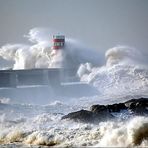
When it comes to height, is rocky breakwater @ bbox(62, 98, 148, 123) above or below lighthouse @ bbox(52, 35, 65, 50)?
below

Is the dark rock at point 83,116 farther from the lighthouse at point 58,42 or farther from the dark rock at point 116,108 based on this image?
the lighthouse at point 58,42

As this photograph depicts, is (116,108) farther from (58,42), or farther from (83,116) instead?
(58,42)

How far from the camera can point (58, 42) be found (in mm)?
37688

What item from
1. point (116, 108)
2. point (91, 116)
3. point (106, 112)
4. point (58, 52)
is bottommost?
point (91, 116)

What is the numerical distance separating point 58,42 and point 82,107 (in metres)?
15.4

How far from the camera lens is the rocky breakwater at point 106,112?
16.2 m

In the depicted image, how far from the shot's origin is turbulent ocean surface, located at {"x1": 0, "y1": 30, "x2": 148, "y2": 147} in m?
12.1

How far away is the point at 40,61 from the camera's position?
3962 cm

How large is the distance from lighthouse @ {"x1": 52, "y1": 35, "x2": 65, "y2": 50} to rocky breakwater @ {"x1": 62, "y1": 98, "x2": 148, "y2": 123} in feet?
65.6

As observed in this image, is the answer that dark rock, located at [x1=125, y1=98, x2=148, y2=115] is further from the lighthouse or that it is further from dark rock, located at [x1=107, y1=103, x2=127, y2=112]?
the lighthouse

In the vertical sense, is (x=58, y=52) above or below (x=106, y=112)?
above

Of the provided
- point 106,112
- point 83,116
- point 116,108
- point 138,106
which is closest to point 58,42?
point 116,108

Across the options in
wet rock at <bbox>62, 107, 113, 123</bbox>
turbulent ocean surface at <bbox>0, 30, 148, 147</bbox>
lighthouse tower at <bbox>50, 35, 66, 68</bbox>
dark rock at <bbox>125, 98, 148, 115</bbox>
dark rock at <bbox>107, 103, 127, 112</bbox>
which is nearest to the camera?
turbulent ocean surface at <bbox>0, 30, 148, 147</bbox>

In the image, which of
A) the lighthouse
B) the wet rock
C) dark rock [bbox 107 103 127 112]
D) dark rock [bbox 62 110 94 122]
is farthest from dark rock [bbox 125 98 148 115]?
the lighthouse
